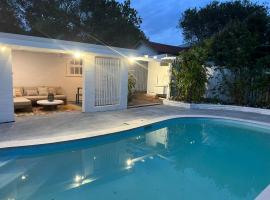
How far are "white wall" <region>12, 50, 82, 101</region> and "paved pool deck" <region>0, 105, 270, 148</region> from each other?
3793mm

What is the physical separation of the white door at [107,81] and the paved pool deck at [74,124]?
2.46 ft

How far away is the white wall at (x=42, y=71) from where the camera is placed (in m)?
12.1

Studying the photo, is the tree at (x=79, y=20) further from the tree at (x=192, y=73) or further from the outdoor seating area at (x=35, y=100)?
the tree at (x=192, y=73)

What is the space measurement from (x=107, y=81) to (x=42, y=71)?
435 centimetres

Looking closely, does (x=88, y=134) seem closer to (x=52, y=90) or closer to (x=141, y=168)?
(x=141, y=168)

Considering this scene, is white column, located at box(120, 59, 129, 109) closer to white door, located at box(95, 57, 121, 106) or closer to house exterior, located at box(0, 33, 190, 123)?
house exterior, located at box(0, 33, 190, 123)

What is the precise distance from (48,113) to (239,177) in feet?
25.9

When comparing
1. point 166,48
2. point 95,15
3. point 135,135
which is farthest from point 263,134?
point 95,15

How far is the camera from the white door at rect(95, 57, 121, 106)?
10.8 m

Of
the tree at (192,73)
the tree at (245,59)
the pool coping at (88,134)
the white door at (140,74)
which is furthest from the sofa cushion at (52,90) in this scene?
the tree at (245,59)

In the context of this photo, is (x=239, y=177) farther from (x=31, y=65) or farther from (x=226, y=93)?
(x=31, y=65)

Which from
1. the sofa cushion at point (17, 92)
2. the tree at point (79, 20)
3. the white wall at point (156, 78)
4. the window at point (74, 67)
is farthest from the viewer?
the tree at point (79, 20)

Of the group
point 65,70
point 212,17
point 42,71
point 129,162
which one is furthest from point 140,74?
point 129,162

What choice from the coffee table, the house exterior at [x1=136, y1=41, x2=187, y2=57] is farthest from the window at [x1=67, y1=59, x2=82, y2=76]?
the house exterior at [x1=136, y1=41, x2=187, y2=57]
